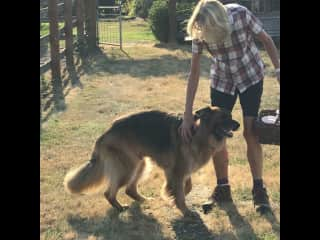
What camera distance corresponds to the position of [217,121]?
4742mm

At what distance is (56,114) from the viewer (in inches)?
352

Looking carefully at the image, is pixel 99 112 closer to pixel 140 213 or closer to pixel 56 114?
pixel 56 114

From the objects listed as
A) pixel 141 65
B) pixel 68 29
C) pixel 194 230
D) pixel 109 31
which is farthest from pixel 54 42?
pixel 109 31

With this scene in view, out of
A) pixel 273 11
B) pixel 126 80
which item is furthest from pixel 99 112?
pixel 273 11

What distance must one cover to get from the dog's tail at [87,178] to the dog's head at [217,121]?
1.15 meters

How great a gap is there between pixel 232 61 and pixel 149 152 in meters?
1.23

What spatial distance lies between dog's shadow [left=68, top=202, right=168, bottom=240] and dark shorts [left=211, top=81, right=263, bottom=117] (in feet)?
4.51

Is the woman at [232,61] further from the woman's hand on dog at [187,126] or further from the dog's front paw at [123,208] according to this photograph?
the dog's front paw at [123,208]

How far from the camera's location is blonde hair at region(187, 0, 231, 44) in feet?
14.3

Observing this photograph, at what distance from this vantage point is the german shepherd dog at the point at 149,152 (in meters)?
4.88
